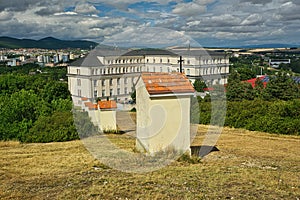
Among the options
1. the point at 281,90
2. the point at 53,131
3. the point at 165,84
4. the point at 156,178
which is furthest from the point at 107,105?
the point at 281,90

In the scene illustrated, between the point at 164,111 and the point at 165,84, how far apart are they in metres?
0.71

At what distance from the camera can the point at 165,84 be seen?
814 cm

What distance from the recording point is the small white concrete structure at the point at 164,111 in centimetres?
800

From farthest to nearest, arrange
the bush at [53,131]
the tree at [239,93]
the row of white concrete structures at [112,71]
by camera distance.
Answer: the row of white concrete structures at [112,71] → the tree at [239,93] → the bush at [53,131]

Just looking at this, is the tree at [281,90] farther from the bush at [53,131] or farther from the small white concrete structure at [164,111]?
the small white concrete structure at [164,111]

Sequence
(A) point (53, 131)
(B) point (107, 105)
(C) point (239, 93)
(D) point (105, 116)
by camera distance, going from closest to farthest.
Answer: (A) point (53, 131), (D) point (105, 116), (B) point (107, 105), (C) point (239, 93)

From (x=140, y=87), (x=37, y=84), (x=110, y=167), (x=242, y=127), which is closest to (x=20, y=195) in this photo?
(x=110, y=167)

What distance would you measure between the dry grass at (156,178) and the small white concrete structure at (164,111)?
0.70 meters

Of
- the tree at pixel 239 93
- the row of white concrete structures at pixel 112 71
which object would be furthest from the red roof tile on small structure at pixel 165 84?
the tree at pixel 239 93

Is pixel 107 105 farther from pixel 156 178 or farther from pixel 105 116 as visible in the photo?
pixel 156 178

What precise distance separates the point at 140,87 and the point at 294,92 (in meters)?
27.1

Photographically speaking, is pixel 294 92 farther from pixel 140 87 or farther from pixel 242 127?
pixel 140 87

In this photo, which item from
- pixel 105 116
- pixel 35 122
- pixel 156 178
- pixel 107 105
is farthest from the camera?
pixel 35 122

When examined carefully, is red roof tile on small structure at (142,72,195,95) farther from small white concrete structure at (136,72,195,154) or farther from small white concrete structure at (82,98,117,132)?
small white concrete structure at (82,98,117,132)
